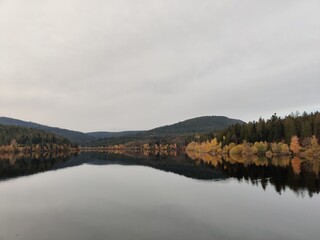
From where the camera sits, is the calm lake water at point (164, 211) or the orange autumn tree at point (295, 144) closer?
the calm lake water at point (164, 211)

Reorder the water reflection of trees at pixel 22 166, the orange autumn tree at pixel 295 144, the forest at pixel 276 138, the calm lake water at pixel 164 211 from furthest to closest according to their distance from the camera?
the orange autumn tree at pixel 295 144 < the forest at pixel 276 138 < the water reflection of trees at pixel 22 166 < the calm lake water at pixel 164 211

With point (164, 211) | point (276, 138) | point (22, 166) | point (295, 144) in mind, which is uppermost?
point (276, 138)

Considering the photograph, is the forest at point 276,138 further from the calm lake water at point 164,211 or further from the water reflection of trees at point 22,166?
the water reflection of trees at point 22,166

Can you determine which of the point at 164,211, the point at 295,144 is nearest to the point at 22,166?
the point at 164,211

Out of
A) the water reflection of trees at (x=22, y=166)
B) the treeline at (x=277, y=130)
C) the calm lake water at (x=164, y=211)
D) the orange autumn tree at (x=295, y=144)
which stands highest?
the treeline at (x=277, y=130)

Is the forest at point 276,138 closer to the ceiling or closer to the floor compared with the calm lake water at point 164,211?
closer to the ceiling

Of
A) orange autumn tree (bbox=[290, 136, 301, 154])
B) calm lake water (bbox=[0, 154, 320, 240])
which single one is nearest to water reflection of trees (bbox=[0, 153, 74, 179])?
calm lake water (bbox=[0, 154, 320, 240])

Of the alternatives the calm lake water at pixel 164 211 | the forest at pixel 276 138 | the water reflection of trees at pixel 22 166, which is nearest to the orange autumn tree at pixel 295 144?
the forest at pixel 276 138

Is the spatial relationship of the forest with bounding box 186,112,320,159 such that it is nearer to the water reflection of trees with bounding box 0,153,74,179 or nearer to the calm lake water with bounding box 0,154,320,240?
the calm lake water with bounding box 0,154,320,240

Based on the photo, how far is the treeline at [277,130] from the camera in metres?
130

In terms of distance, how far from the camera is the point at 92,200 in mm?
40656

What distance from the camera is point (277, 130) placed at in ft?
479

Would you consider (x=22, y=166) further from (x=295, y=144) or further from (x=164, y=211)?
(x=295, y=144)

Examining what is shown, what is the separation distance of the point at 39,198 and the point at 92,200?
8.10m
